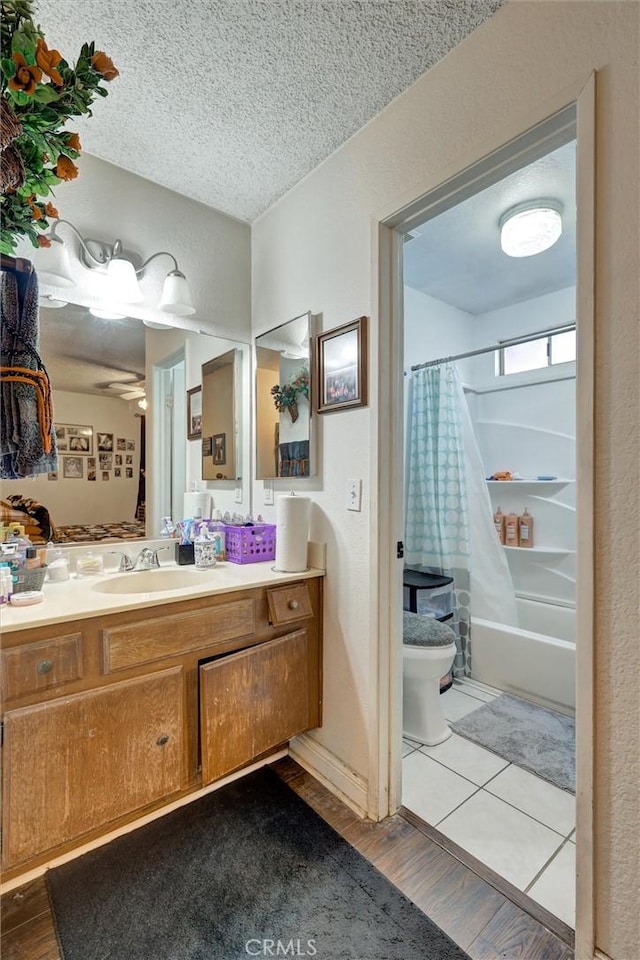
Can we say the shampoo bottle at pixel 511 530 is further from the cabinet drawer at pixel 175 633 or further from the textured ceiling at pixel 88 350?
the textured ceiling at pixel 88 350

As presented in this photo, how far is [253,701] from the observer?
63.9 inches

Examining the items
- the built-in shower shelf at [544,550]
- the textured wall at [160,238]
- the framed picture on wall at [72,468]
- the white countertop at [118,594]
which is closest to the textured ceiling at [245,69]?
the textured wall at [160,238]

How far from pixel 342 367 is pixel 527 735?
1.90 meters

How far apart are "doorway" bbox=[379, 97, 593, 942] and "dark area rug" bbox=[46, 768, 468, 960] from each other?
36cm

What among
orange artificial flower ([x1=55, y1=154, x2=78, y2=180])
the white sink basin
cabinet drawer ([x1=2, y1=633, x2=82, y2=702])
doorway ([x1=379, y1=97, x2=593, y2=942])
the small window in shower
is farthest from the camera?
the small window in shower

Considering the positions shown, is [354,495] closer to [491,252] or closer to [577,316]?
[577,316]

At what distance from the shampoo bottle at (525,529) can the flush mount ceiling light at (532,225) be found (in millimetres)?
1807

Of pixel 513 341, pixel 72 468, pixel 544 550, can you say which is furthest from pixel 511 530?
pixel 72 468

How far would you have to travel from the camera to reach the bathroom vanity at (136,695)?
3.91ft

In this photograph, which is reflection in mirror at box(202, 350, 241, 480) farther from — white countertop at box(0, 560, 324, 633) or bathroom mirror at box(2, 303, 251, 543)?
white countertop at box(0, 560, 324, 633)

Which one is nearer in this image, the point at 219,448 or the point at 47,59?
the point at 47,59

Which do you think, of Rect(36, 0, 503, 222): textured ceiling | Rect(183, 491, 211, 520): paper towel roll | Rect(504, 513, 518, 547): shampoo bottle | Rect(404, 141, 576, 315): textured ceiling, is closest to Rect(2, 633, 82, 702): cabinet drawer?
Rect(183, 491, 211, 520): paper towel roll

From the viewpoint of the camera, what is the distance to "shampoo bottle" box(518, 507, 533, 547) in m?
3.20

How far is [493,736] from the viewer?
2074 mm
